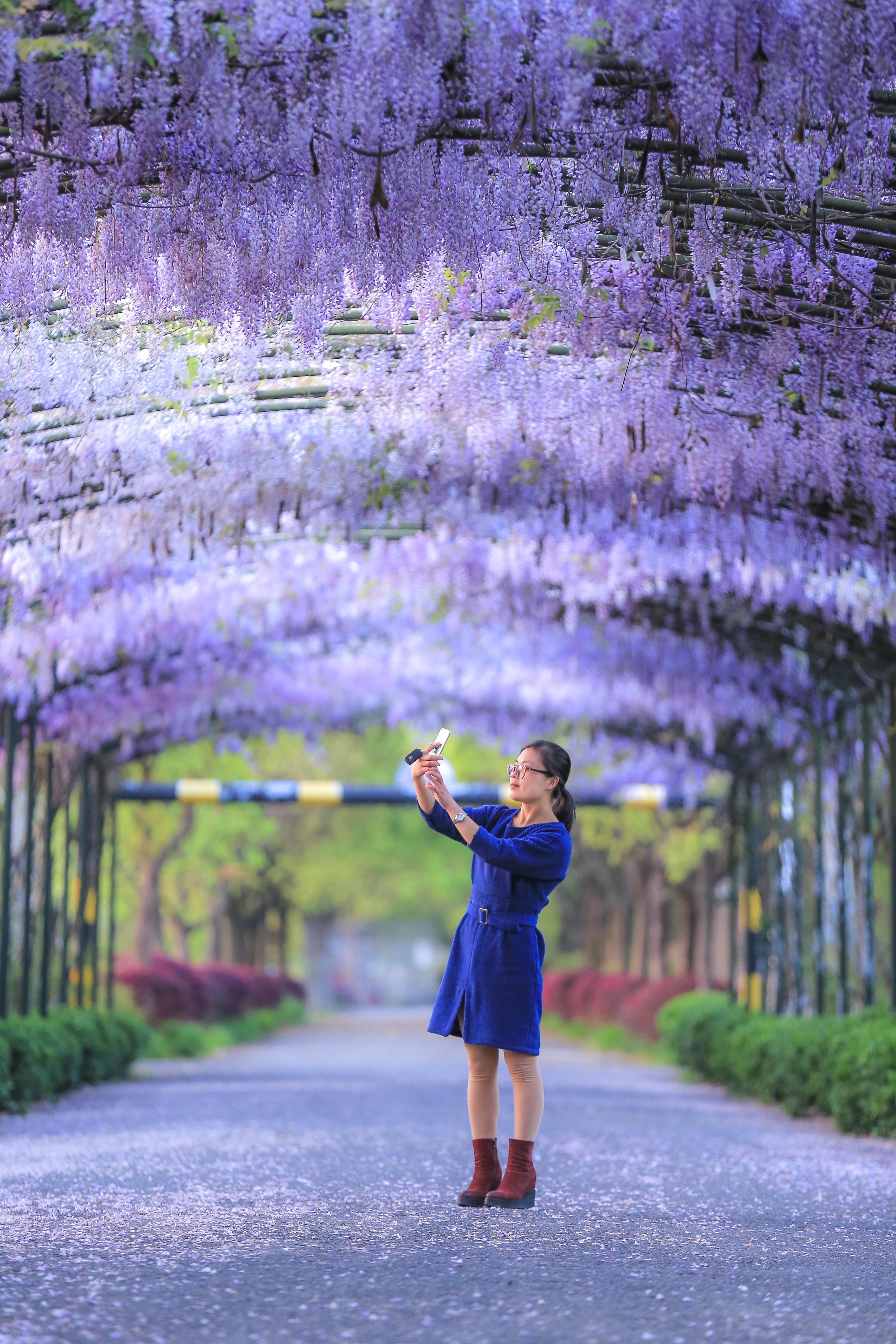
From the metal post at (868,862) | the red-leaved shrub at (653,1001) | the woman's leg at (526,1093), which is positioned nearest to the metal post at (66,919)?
the metal post at (868,862)

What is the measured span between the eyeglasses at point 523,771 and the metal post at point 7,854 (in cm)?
798

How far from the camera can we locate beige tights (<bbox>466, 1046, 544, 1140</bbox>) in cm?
546

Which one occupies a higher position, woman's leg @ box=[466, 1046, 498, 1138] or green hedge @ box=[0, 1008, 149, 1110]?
woman's leg @ box=[466, 1046, 498, 1138]

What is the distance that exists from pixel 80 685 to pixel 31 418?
5456mm

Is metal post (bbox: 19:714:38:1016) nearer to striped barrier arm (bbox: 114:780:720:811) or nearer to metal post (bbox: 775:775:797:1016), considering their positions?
striped barrier arm (bbox: 114:780:720:811)

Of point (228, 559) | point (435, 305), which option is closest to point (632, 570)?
point (228, 559)

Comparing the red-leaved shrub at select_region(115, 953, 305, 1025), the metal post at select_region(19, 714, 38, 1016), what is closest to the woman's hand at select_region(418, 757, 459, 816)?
the metal post at select_region(19, 714, 38, 1016)

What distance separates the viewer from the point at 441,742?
5.25 meters

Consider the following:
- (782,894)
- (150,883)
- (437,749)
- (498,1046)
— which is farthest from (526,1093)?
(150,883)

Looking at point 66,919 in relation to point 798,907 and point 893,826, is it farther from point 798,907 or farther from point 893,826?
point 893,826

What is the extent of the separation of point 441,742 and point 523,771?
0.50m

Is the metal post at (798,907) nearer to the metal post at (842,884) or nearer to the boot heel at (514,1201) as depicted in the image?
the metal post at (842,884)

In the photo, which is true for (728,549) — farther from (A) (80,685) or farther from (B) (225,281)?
(A) (80,685)

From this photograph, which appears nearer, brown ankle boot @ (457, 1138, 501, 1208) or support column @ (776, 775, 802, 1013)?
brown ankle boot @ (457, 1138, 501, 1208)
